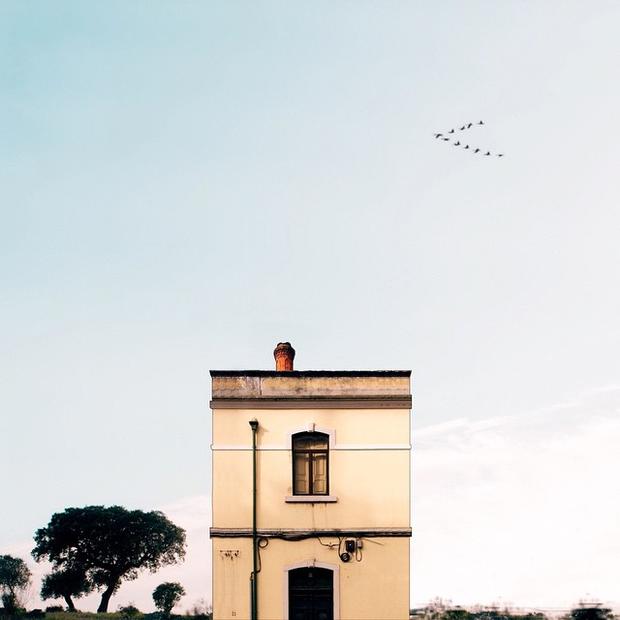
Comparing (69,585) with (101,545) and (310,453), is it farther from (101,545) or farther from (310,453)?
(310,453)

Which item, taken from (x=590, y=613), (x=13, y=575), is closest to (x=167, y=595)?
(x=13, y=575)

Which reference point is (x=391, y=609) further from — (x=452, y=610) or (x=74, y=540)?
(x=74, y=540)

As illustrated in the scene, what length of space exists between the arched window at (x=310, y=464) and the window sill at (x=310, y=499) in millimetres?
208

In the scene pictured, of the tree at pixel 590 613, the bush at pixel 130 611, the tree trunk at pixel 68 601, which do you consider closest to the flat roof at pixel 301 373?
the tree at pixel 590 613

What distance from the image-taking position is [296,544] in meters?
27.7

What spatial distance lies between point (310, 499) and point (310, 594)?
2.65 metres

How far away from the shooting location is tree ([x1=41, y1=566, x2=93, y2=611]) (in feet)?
283

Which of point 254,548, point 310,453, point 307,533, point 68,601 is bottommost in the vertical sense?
point 68,601

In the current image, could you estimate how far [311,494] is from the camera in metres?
28.2

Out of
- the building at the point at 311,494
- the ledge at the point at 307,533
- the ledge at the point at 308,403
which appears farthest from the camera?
the ledge at the point at 308,403

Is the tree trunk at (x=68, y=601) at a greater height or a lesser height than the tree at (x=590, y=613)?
lesser

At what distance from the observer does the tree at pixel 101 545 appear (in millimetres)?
86875

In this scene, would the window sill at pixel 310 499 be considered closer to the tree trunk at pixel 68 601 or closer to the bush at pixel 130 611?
the bush at pixel 130 611

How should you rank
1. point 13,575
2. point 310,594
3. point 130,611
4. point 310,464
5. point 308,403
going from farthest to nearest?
point 13,575
point 130,611
point 308,403
point 310,464
point 310,594
